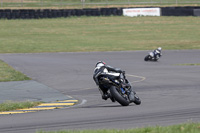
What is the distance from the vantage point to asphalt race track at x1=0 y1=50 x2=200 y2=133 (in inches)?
399

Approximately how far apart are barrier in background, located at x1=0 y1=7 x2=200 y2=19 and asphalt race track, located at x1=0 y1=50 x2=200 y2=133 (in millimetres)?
15819

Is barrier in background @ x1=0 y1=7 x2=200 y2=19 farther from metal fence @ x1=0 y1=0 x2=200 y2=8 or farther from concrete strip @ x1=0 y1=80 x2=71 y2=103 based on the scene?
concrete strip @ x1=0 y1=80 x2=71 y2=103

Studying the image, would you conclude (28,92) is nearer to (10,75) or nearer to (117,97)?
(10,75)

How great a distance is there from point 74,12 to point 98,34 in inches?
254

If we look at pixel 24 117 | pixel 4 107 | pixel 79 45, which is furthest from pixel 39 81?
pixel 79 45

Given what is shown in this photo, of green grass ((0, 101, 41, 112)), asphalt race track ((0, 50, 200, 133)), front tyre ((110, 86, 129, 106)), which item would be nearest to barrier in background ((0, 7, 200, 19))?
asphalt race track ((0, 50, 200, 133))

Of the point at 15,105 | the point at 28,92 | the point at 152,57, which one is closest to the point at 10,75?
the point at 28,92

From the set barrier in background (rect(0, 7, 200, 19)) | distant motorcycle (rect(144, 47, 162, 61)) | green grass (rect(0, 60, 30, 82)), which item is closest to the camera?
green grass (rect(0, 60, 30, 82))

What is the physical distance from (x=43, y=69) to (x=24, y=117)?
36.7 feet

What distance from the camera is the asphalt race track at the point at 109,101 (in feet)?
33.2

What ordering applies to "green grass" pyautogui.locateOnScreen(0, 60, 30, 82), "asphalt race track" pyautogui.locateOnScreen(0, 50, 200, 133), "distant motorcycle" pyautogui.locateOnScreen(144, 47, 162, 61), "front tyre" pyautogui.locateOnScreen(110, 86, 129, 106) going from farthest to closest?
"distant motorcycle" pyautogui.locateOnScreen(144, 47, 162, 61), "green grass" pyautogui.locateOnScreen(0, 60, 30, 82), "front tyre" pyautogui.locateOnScreen(110, 86, 129, 106), "asphalt race track" pyautogui.locateOnScreen(0, 50, 200, 133)

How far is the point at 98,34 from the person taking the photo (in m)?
40.5

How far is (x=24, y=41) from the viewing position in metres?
36.2

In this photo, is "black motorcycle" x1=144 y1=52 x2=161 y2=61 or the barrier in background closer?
"black motorcycle" x1=144 y1=52 x2=161 y2=61
